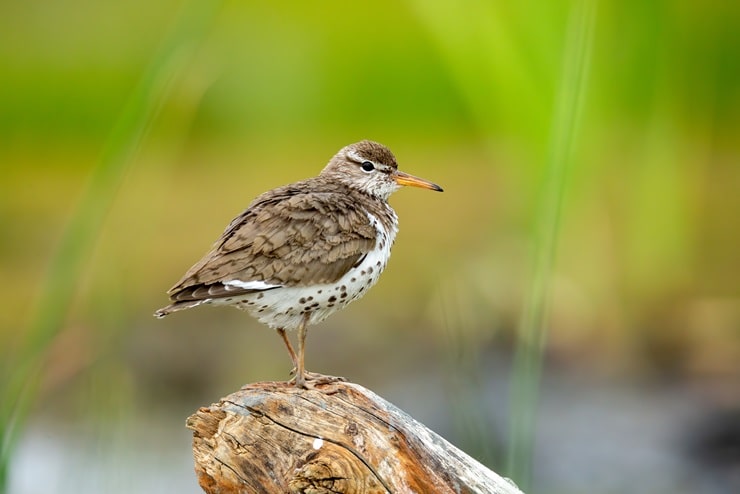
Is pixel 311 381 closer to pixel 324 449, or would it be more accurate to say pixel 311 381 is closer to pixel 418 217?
pixel 324 449

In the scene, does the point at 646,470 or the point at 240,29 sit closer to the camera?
the point at 646,470

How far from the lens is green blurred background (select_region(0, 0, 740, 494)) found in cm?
910

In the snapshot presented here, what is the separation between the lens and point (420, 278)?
13125mm

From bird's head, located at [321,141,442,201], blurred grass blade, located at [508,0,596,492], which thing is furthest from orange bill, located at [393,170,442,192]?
blurred grass blade, located at [508,0,596,492]

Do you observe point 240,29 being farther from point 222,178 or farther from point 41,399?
point 41,399

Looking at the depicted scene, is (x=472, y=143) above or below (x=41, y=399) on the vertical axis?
above

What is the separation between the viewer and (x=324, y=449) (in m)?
4.90

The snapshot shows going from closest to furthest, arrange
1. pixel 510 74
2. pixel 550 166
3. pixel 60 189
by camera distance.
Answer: pixel 550 166 < pixel 510 74 < pixel 60 189

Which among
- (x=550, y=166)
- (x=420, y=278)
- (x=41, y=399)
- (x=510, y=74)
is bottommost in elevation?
(x=41, y=399)

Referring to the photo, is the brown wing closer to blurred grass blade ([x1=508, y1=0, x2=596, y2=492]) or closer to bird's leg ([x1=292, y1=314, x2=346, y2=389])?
bird's leg ([x1=292, y1=314, x2=346, y2=389])

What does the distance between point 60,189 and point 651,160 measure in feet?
26.1

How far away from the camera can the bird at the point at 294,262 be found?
5.55 m

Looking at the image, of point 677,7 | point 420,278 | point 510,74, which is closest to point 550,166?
point 510,74

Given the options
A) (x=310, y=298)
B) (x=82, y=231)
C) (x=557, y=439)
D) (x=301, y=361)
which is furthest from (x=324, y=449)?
(x=557, y=439)
